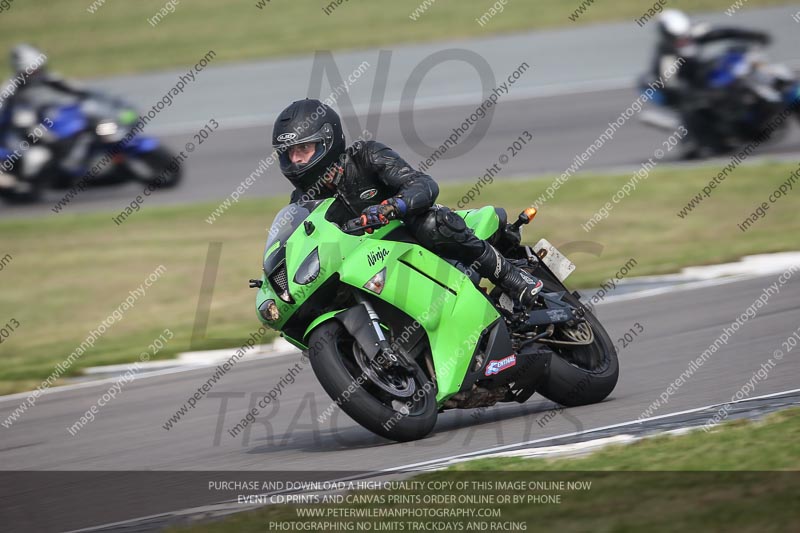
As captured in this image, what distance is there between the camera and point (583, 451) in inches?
227

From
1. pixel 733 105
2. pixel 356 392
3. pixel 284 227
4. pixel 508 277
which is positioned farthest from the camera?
pixel 733 105

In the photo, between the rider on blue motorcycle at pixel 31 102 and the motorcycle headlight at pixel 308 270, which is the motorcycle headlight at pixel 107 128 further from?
the motorcycle headlight at pixel 308 270

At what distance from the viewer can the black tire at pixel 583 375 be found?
22.7 ft

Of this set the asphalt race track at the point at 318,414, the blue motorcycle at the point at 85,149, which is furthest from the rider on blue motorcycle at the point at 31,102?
the asphalt race track at the point at 318,414

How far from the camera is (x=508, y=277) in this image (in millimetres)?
6918

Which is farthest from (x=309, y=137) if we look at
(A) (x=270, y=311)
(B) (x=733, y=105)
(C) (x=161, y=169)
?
(C) (x=161, y=169)

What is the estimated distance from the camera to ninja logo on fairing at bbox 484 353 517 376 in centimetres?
654

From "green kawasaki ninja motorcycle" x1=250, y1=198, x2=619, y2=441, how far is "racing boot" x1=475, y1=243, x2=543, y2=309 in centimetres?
9

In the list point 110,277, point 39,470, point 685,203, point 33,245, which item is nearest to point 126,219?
point 33,245

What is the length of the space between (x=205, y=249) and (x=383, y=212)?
31.6 ft

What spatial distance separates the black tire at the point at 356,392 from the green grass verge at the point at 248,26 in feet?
65.8

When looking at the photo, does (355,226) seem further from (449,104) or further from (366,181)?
(449,104)

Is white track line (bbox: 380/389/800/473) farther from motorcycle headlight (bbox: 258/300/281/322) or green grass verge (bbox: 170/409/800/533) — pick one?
motorcycle headlight (bbox: 258/300/281/322)

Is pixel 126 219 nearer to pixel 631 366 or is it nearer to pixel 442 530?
pixel 631 366
